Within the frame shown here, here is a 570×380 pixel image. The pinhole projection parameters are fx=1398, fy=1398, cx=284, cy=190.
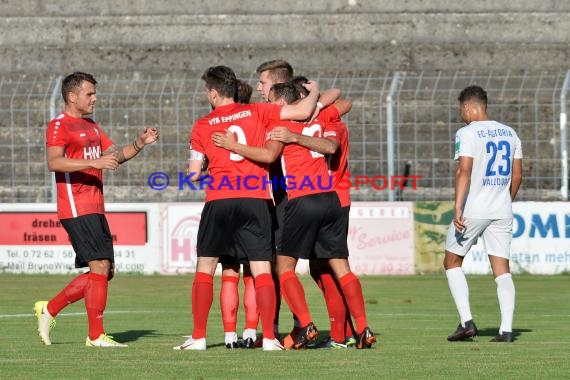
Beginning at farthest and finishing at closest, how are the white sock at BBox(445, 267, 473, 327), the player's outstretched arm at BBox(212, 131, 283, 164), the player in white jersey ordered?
the player in white jersey, the white sock at BBox(445, 267, 473, 327), the player's outstretched arm at BBox(212, 131, 283, 164)

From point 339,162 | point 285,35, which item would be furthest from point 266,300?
point 285,35

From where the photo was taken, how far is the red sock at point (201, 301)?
9883mm

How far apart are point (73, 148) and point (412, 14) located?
1620 centimetres

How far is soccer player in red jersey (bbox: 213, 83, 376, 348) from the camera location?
398 inches

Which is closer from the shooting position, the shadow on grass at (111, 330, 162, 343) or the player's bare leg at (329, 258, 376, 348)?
the player's bare leg at (329, 258, 376, 348)

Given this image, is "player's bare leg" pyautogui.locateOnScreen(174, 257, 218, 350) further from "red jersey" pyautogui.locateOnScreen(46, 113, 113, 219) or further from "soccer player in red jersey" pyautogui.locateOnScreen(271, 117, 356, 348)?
"red jersey" pyautogui.locateOnScreen(46, 113, 113, 219)

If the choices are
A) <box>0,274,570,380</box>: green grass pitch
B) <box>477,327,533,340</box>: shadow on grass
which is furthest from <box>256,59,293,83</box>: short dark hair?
<box>477,327,533,340</box>: shadow on grass

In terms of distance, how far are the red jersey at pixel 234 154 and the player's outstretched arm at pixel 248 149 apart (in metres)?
0.08

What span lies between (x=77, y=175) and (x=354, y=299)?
2.32 metres

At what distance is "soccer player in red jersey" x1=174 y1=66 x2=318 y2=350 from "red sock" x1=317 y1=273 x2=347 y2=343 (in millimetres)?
716

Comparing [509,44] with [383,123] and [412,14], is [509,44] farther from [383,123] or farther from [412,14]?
[383,123]

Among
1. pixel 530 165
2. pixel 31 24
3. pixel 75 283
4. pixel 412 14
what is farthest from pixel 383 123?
pixel 75 283

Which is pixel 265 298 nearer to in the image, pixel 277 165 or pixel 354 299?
pixel 354 299

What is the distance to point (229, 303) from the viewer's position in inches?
407
